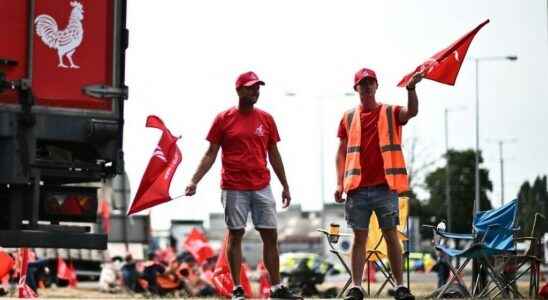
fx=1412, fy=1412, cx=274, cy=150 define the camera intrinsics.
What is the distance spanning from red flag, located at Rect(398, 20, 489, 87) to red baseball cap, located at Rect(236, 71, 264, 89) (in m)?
1.24

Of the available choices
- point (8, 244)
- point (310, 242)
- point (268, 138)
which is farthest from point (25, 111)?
point (310, 242)

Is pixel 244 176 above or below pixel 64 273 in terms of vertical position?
above

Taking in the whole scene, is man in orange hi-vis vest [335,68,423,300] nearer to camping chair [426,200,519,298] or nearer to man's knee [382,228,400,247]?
man's knee [382,228,400,247]

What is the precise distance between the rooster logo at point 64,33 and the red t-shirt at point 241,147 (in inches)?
63.1

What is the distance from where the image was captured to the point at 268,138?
12180mm

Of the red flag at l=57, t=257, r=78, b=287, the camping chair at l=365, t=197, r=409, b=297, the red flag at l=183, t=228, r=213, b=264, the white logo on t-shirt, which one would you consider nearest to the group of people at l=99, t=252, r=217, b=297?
the red flag at l=183, t=228, r=213, b=264

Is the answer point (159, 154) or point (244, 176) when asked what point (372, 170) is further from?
point (159, 154)

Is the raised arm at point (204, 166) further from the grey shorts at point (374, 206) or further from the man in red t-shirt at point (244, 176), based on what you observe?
the grey shorts at point (374, 206)

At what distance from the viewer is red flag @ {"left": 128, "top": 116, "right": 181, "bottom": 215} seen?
1520 centimetres

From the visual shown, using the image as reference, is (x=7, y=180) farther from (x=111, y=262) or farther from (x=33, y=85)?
(x=111, y=262)

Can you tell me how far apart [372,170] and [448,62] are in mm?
1334

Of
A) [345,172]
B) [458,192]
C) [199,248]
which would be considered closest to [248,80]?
[345,172]

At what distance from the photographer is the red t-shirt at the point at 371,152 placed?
1180 centimetres

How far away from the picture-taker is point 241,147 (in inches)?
470
